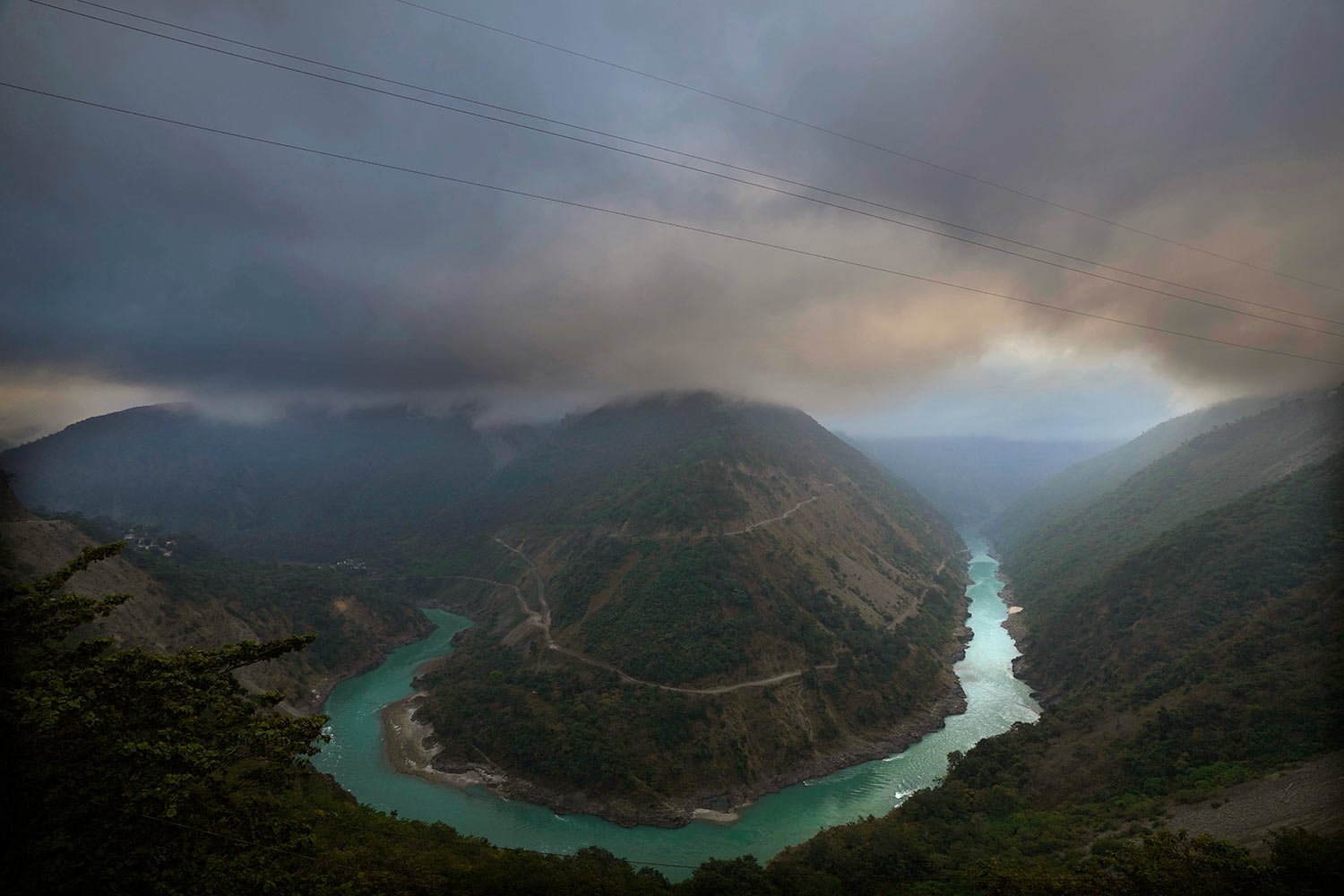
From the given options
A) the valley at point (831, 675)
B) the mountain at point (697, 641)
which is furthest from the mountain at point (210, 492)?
the mountain at point (697, 641)

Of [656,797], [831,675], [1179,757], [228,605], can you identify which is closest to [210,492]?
[228,605]

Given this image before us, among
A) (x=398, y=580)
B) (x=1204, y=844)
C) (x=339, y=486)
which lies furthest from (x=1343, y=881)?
(x=339, y=486)

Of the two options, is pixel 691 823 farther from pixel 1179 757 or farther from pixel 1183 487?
pixel 1183 487

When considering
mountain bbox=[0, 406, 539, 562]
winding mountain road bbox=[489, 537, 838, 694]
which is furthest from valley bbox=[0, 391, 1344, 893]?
mountain bbox=[0, 406, 539, 562]

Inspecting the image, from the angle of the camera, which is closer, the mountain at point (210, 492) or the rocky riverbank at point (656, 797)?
the rocky riverbank at point (656, 797)

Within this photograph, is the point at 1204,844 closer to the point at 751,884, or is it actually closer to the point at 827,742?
the point at 751,884

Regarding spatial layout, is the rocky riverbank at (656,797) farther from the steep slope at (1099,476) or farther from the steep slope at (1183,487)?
the steep slope at (1099,476)
